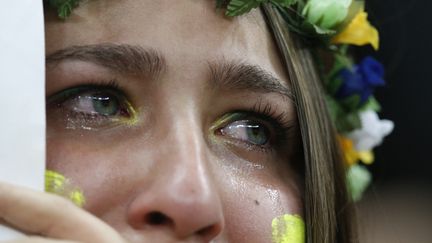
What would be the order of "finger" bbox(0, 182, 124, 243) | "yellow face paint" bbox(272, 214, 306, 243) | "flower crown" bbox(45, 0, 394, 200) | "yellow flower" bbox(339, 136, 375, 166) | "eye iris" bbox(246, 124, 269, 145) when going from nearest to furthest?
"finger" bbox(0, 182, 124, 243) < "yellow face paint" bbox(272, 214, 306, 243) < "eye iris" bbox(246, 124, 269, 145) < "flower crown" bbox(45, 0, 394, 200) < "yellow flower" bbox(339, 136, 375, 166)

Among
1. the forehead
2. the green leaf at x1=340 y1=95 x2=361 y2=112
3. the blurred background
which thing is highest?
the forehead

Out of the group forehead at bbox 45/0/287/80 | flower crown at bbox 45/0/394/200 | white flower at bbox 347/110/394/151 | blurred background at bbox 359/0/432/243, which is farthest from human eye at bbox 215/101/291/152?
blurred background at bbox 359/0/432/243

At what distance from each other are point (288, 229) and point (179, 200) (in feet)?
1.05

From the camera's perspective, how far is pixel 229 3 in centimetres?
129

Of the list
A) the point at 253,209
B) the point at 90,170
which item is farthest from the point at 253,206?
the point at 90,170

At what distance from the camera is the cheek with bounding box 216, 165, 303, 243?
1.17 meters

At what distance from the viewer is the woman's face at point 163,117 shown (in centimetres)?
106

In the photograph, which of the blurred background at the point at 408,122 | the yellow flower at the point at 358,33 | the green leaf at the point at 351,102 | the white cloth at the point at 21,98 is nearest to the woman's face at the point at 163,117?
the white cloth at the point at 21,98

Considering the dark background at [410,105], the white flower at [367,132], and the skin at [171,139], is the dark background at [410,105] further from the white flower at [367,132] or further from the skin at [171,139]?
the skin at [171,139]

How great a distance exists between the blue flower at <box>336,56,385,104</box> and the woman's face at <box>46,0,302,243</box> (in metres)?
0.45

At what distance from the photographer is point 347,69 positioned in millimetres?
1735

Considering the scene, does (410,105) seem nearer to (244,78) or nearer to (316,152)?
(316,152)

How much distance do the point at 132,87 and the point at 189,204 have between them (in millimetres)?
248

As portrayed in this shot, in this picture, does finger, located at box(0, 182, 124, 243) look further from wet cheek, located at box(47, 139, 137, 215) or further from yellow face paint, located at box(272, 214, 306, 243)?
yellow face paint, located at box(272, 214, 306, 243)
